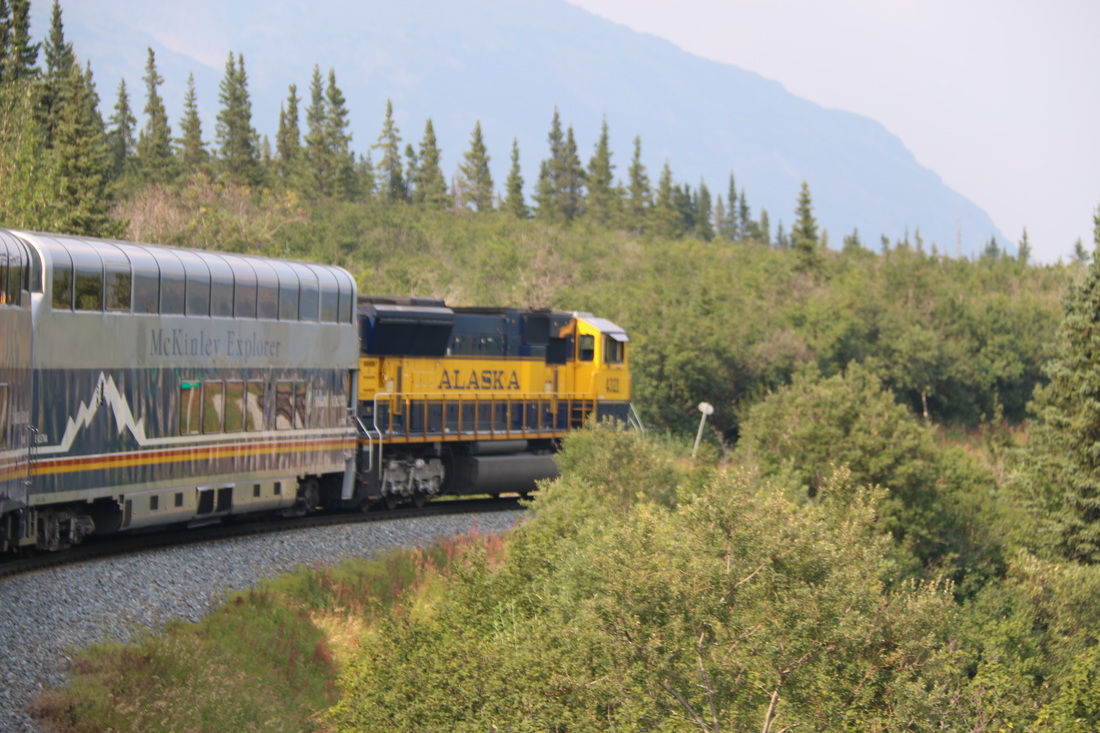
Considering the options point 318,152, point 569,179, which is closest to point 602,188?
point 569,179

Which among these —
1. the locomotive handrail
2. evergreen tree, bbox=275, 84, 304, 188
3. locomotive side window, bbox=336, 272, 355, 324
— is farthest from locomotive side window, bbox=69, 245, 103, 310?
evergreen tree, bbox=275, 84, 304, 188

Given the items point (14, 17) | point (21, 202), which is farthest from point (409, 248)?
point (21, 202)

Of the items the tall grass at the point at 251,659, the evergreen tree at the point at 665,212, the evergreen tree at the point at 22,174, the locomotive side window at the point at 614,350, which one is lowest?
the tall grass at the point at 251,659

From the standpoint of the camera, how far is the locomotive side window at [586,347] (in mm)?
26141

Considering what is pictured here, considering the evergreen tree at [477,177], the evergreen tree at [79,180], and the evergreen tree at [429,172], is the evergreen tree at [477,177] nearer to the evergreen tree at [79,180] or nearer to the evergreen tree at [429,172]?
the evergreen tree at [429,172]

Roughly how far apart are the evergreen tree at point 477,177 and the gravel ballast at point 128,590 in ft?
248

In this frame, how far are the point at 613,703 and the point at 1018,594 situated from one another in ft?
64.6

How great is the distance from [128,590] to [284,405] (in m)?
5.55

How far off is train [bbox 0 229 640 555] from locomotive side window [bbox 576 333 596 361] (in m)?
0.06

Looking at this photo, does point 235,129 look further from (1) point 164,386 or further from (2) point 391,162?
(1) point 164,386

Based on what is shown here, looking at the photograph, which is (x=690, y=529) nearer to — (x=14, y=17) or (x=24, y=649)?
(x=24, y=649)

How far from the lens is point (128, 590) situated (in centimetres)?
1452

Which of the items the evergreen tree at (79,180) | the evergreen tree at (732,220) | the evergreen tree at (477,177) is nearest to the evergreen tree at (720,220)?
the evergreen tree at (732,220)

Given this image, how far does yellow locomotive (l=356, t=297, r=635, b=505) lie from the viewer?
22172mm
